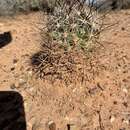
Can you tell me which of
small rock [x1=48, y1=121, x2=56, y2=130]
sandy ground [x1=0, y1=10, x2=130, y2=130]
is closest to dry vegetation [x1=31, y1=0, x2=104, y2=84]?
sandy ground [x1=0, y1=10, x2=130, y2=130]

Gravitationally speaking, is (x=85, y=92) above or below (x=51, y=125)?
above

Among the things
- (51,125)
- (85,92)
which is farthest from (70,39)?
(51,125)

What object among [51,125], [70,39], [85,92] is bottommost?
[51,125]

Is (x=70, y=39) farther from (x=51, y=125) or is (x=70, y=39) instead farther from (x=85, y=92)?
(x=51, y=125)

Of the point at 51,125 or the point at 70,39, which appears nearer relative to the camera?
the point at 51,125

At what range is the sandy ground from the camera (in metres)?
3.96

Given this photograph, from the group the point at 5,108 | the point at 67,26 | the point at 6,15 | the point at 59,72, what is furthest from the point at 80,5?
the point at 6,15

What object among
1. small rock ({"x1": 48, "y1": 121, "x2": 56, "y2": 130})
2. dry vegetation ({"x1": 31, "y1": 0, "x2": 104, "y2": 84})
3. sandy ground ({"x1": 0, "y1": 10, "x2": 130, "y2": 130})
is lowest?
small rock ({"x1": 48, "y1": 121, "x2": 56, "y2": 130})

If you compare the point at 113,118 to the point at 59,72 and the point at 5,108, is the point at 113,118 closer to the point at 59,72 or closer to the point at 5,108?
the point at 59,72

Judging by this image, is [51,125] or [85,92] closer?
[51,125]

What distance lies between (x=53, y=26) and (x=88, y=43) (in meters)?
0.42

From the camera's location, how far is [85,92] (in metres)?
4.30

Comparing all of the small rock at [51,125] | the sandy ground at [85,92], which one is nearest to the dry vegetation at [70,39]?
the sandy ground at [85,92]

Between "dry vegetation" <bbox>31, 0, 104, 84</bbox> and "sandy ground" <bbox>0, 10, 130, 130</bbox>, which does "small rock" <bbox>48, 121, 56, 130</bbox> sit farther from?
"dry vegetation" <bbox>31, 0, 104, 84</bbox>
